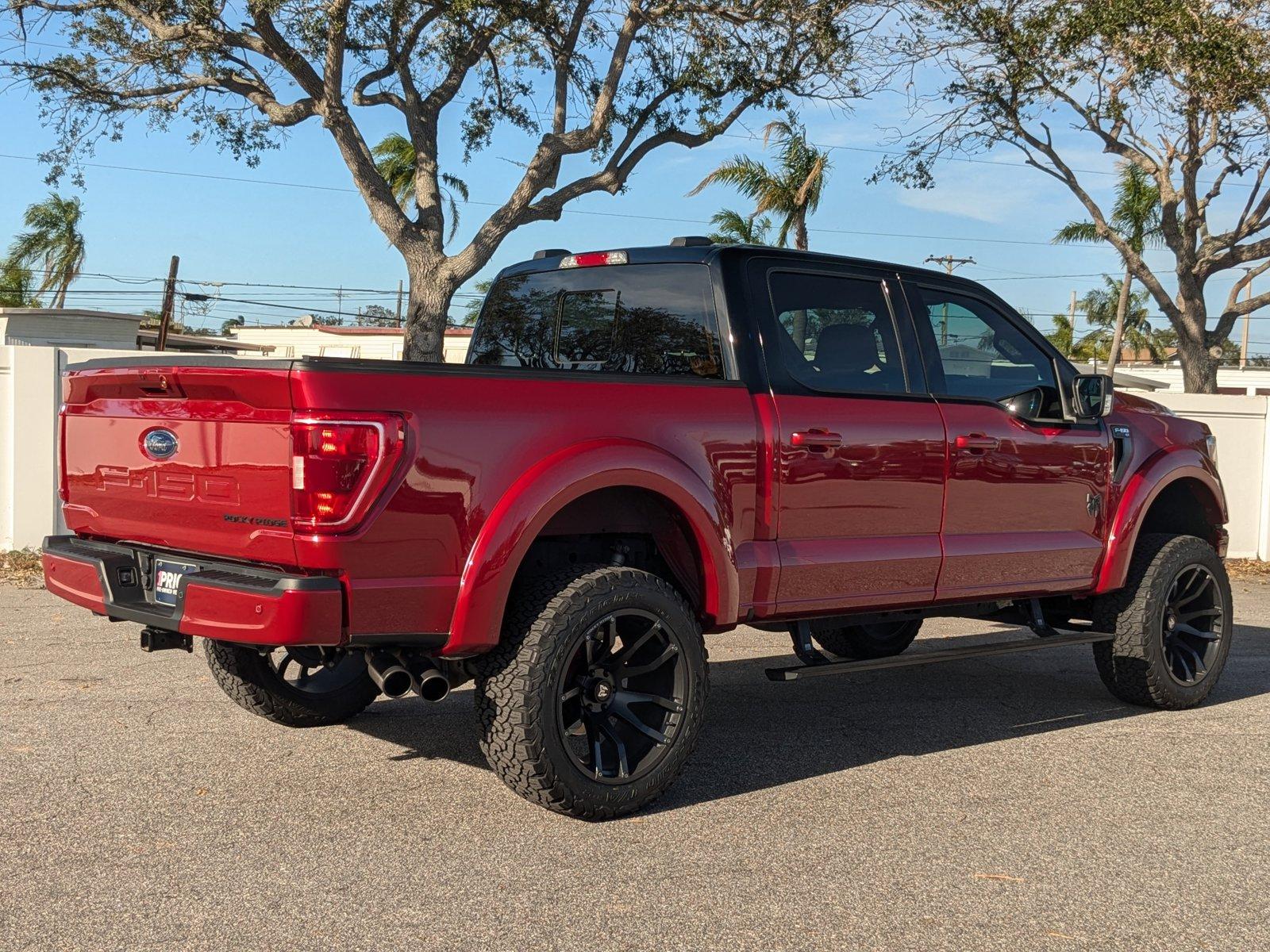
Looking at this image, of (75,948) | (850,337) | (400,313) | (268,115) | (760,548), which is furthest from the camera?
(400,313)

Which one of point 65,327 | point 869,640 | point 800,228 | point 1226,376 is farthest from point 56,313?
point 1226,376

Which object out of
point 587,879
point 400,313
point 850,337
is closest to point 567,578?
point 587,879

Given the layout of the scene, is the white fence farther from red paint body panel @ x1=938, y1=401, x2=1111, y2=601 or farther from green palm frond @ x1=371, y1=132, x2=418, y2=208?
green palm frond @ x1=371, y1=132, x2=418, y2=208

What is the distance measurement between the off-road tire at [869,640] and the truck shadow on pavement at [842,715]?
221 mm

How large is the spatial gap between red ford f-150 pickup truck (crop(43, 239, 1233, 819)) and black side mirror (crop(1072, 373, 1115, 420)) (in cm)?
1

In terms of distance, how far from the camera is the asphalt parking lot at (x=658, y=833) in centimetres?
365

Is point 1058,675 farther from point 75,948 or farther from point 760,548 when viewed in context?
Answer: point 75,948

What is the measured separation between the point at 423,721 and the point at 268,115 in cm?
1422

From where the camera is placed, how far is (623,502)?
492 centimetres

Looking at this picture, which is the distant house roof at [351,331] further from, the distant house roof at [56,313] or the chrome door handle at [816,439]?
the chrome door handle at [816,439]

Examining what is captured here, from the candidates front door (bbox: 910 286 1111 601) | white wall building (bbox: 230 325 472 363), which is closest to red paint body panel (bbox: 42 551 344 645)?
front door (bbox: 910 286 1111 601)

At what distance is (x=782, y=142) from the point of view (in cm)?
2673

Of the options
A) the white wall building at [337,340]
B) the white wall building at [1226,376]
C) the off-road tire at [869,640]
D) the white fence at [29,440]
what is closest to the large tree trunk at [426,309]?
the white fence at [29,440]

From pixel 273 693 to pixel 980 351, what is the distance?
3408mm
